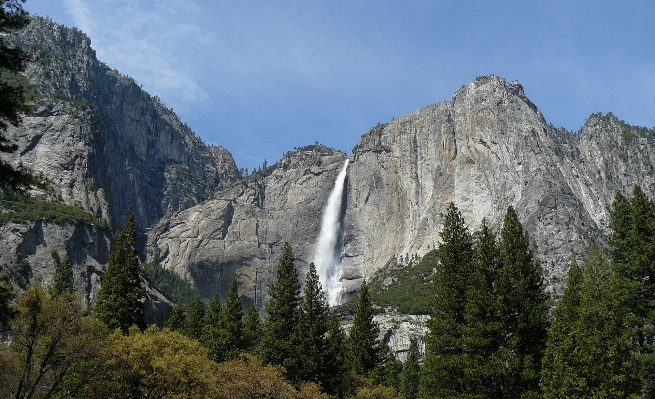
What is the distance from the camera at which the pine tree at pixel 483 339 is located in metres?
29.5

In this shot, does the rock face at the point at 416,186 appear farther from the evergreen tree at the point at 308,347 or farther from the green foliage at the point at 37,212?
the evergreen tree at the point at 308,347

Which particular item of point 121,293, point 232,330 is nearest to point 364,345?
point 232,330

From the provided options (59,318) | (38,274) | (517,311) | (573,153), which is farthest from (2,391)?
(573,153)

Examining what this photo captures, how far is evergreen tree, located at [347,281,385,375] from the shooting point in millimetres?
48312

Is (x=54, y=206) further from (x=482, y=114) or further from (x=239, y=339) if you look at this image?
(x=482, y=114)

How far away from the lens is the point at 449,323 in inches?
1271

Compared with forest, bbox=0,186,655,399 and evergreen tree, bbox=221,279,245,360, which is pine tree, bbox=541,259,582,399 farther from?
evergreen tree, bbox=221,279,245,360

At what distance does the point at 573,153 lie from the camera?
160m

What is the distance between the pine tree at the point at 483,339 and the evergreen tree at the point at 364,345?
18.1 meters

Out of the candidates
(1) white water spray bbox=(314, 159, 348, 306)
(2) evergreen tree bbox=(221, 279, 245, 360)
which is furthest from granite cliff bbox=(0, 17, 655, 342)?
(2) evergreen tree bbox=(221, 279, 245, 360)

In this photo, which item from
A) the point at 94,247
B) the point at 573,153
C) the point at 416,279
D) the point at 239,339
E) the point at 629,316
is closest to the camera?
the point at 629,316

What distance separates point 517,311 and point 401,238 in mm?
125856

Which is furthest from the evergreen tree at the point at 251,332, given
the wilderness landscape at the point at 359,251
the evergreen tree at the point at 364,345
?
the evergreen tree at the point at 364,345

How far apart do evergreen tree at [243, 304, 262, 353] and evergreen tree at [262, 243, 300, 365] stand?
8609mm
